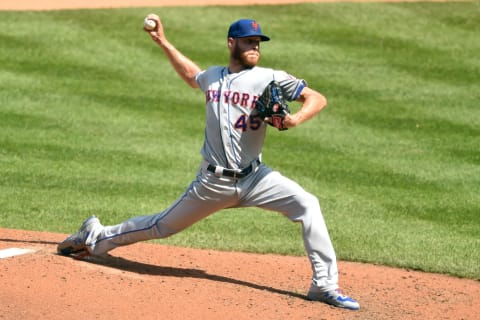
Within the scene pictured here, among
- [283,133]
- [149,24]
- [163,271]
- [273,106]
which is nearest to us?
[273,106]

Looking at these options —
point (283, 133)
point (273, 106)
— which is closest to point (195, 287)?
point (273, 106)

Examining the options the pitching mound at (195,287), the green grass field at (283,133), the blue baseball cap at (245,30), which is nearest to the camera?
the pitching mound at (195,287)

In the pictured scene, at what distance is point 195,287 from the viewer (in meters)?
6.83

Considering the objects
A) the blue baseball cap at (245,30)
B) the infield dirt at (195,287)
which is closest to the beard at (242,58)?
the blue baseball cap at (245,30)

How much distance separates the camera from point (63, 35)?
15.4 metres

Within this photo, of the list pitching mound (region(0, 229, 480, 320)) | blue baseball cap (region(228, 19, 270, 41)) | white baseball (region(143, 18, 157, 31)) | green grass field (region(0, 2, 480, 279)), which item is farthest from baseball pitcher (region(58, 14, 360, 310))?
green grass field (region(0, 2, 480, 279))

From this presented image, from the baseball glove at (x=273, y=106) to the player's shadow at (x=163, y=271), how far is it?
1307mm

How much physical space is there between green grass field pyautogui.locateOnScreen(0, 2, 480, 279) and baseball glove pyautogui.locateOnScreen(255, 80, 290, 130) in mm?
2083

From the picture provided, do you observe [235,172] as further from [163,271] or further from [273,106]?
[163,271]

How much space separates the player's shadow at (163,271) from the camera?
7.05 meters

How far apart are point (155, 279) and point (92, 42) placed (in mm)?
8724

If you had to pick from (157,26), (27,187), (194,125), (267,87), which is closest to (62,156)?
(27,187)

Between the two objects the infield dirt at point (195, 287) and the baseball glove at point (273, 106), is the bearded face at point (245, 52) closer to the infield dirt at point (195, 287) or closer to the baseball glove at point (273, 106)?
the baseball glove at point (273, 106)

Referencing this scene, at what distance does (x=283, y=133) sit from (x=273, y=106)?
5786 mm
